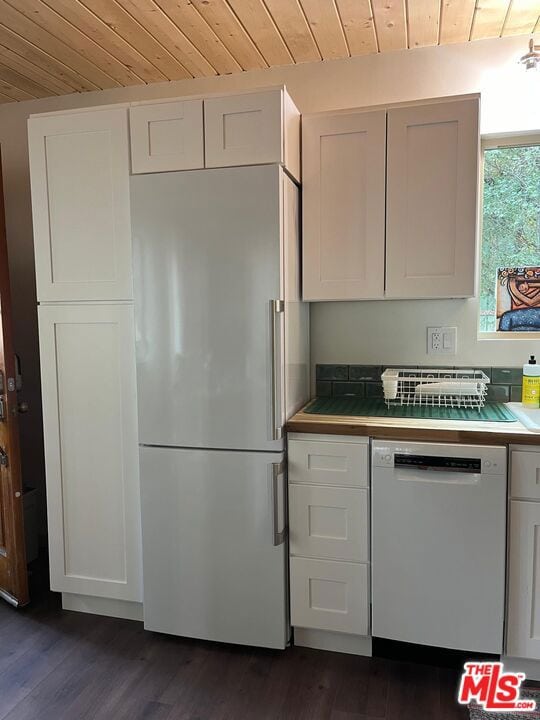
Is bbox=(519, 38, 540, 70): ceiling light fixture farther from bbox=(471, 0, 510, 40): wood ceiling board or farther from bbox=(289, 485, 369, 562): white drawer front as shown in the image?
bbox=(289, 485, 369, 562): white drawer front

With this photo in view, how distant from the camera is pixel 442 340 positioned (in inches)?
95.4

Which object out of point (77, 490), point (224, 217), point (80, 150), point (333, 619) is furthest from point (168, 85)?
point (333, 619)

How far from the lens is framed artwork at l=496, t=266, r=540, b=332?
2.39 meters

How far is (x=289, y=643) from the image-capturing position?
2146 mm

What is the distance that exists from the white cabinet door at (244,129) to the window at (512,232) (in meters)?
1.06

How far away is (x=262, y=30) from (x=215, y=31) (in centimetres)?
19

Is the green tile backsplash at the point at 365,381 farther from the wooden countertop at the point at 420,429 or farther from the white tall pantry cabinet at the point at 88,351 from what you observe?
the white tall pantry cabinet at the point at 88,351

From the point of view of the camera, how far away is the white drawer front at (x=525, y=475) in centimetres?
183

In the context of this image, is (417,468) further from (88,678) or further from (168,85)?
(168,85)

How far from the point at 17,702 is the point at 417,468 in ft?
5.33

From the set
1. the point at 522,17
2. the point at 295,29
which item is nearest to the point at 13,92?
the point at 295,29

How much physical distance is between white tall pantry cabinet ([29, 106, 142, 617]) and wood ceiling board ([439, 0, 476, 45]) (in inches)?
51.4

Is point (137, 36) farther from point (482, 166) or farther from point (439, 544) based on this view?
point (439, 544)

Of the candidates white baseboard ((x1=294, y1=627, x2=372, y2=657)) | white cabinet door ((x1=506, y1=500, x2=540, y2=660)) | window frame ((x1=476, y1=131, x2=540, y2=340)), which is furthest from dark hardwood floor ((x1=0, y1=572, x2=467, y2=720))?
window frame ((x1=476, y1=131, x2=540, y2=340))
